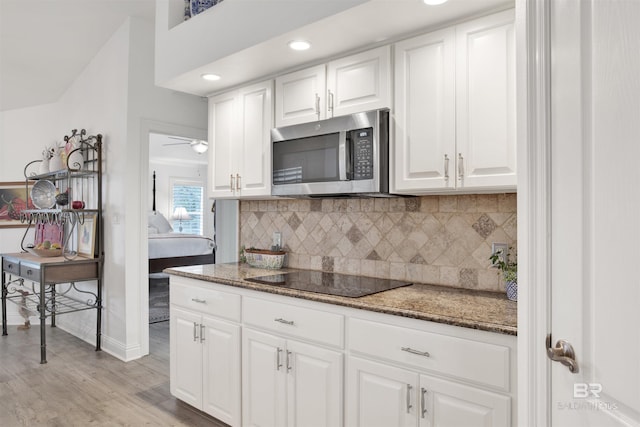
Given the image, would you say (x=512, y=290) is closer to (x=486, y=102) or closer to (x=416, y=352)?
(x=416, y=352)

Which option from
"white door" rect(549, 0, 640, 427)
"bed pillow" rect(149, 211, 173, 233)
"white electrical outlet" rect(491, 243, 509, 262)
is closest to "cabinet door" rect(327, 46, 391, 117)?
"white electrical outlet" rect(491, 243, 509, 262)

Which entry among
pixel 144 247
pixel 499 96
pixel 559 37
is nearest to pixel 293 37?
pixel 499 96

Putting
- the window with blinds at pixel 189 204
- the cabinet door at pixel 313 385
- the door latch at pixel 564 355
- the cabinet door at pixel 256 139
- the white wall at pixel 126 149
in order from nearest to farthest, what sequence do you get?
the door latch at pixel 564 355 < the cabinet door at pixel 313 385 < the cabinet door at pixel 256 139 < the white wall at pixel 126 149 < the window with blinds at pixel 189 204

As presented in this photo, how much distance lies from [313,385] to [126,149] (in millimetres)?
2623

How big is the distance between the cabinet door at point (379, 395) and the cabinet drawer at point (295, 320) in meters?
0.15

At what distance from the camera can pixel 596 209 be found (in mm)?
959

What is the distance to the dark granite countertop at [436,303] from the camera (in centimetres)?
156

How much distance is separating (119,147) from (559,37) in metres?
3.49

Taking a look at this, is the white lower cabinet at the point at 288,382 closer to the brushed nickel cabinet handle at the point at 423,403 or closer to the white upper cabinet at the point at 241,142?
the brushed nickel cabinet handle at the point at 423,403

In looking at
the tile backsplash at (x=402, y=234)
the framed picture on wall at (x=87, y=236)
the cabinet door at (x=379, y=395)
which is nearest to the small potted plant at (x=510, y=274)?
the tile backsplash at (x=402, y=234)

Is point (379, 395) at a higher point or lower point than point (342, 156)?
lower

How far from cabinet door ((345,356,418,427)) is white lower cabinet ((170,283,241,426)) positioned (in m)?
0.76

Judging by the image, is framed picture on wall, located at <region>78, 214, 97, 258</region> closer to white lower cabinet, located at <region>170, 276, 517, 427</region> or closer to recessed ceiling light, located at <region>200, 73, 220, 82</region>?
white lower cabinet, located at <region>170, 276, 517, 427</region>

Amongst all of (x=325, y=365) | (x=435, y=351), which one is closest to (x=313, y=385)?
(x=325, y=365)
